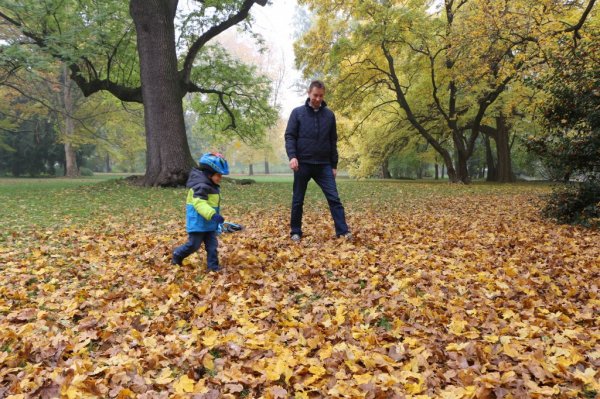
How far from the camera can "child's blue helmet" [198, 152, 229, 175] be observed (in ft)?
13.2

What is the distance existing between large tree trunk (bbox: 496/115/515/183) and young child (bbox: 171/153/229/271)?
889 inches

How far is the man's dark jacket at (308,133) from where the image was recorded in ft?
17.9

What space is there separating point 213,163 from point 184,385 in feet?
7.55

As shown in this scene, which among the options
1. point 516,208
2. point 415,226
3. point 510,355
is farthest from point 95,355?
point 516,208

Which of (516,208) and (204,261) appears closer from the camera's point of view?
(204,261)

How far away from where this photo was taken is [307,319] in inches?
122

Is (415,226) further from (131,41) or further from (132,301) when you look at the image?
(131,41)

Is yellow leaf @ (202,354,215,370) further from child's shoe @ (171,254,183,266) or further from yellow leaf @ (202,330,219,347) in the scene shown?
child's shoe @ (171,254,183,266)

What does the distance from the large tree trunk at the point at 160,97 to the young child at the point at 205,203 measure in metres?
9.19

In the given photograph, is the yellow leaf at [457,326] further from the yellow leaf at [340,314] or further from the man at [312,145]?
the man at [312,145]

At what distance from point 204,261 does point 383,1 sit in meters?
15.3

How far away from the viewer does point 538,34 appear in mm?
10305

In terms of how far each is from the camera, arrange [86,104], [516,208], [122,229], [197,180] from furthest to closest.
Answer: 1. [86,104]
2. [516,208]
3. [122,229]
4. [197,180]

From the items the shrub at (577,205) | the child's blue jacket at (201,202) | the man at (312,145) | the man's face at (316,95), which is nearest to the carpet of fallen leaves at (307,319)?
the child's blue jacket at (201,202)
